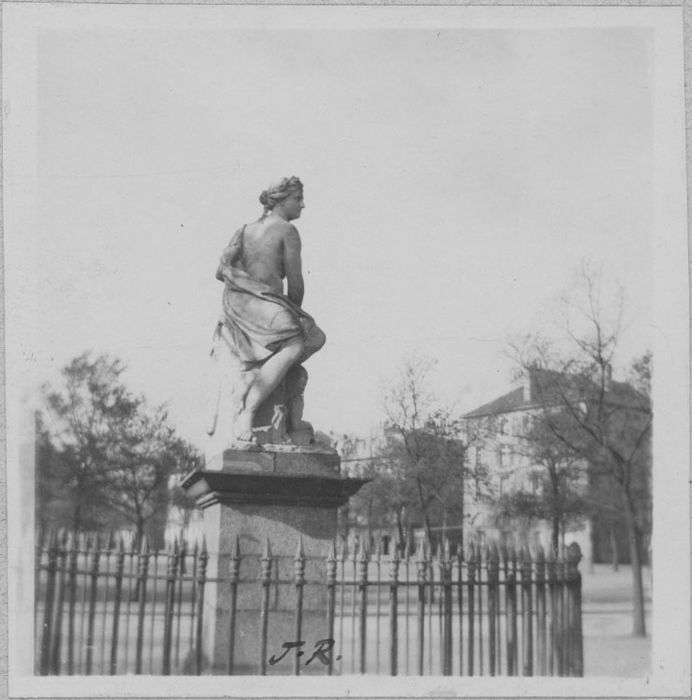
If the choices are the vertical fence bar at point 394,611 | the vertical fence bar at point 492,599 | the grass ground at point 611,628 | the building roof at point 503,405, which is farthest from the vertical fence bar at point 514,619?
the building roof at point 503,405

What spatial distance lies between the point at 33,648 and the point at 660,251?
6.01 metres

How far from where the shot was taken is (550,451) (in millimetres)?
20375

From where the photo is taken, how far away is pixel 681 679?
6.88 m

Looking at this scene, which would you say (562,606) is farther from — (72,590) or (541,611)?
(72,590)

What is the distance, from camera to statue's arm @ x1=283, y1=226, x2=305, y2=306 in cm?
775

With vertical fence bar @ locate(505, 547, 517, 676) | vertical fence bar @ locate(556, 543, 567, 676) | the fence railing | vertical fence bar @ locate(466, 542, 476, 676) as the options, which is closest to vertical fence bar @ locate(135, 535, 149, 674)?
the fence railing

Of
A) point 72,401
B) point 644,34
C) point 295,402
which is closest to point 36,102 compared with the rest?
point 295,402

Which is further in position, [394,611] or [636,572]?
[636,572]

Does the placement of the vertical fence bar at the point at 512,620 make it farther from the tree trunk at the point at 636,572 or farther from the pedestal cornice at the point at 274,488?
the tree trunk at the point at 636,572

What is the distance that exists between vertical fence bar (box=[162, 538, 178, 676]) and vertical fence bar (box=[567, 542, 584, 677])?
3142mm

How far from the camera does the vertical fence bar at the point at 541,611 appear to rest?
7051 mm

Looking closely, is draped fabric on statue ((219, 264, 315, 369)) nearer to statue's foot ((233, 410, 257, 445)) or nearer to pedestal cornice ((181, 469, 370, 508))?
statue's foot ((233, 410, 257, 445))

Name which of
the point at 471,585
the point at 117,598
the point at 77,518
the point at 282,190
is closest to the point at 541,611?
the point at 471,585

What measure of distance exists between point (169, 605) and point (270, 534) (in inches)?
43.8
